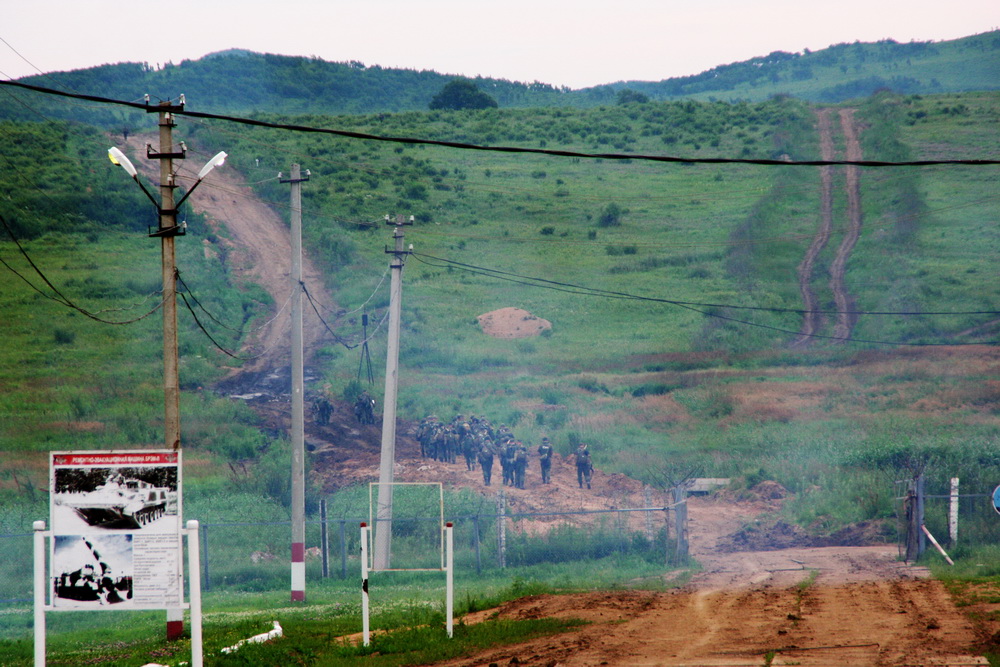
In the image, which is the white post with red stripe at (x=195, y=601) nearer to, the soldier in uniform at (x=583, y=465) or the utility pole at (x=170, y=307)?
the utility pole at (x=170, y=307)

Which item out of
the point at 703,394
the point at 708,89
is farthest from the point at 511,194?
the point at 708,89

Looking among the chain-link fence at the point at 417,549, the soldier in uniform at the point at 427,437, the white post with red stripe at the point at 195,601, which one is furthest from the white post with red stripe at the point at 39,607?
the soldier in uniform at the point at 427,437

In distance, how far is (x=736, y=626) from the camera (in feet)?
44.9

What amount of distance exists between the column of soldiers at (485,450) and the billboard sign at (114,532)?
895 inches

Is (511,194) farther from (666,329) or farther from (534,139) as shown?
(666,329)

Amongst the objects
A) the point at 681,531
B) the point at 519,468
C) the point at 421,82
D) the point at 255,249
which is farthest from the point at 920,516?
the point at 421,82

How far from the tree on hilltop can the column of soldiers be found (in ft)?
293

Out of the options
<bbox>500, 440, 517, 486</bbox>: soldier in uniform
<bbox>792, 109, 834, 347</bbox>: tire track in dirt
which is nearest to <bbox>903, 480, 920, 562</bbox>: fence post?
Answer: <bbox>500, 440, 517, 486</bbox>: soldier in uniform

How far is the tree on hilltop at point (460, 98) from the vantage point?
401 feet

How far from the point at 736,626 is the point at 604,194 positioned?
2790 inches

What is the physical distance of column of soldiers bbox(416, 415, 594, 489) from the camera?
32.8 meters

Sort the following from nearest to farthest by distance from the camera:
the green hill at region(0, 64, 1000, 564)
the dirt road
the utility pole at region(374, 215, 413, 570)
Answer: the dirt road, the utility pole at region(374, 215, 413, 570), the green hill at region(0, 64, 1000, 564)

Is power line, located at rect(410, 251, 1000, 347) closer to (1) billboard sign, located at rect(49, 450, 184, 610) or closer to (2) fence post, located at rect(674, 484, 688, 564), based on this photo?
(2) fence post, located at rect(674, 484, 688, 564)

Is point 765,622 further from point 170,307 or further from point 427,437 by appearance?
point 427,437
